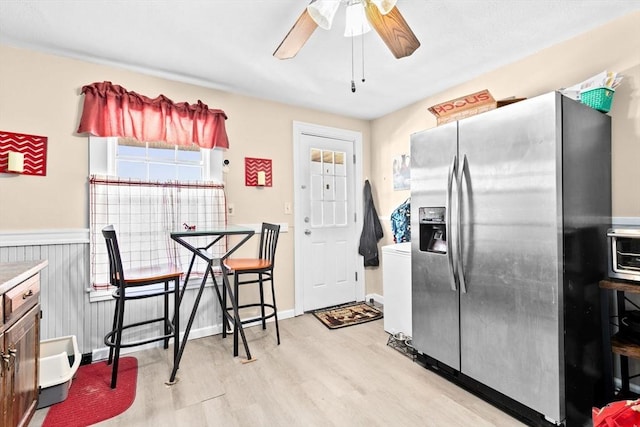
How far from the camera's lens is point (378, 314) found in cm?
350

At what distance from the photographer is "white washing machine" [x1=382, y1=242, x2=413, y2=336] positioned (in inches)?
105

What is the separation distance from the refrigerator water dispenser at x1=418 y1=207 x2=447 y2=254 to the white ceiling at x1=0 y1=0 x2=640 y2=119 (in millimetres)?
1287

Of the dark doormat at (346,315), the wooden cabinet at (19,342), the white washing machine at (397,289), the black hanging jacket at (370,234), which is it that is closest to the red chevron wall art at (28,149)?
the wooden cabinet at (19,342)

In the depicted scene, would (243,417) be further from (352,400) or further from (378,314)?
(378,314)

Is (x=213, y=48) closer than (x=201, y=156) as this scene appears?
Yes

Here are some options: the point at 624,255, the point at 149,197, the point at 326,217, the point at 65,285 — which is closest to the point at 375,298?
the point at 326,217

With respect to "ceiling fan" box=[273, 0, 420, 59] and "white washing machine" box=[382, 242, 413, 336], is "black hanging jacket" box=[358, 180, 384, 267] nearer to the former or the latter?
"white washing machine" box=[382, 242, 413, 336]

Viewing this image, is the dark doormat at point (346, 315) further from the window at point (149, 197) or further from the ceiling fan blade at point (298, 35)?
the ceiling fan blade at point (298, 35)

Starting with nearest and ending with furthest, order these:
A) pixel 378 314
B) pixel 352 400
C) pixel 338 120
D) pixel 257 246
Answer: pixel 352 400
pixel 257 246
pixel 378 314
pixel 338 120

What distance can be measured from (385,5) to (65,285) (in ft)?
9.73

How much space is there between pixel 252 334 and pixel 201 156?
6.01 feet

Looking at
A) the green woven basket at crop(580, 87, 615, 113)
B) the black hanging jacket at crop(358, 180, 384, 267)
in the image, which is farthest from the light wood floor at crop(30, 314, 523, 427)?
the green woven basket at crop(580, 87, 615, 113)

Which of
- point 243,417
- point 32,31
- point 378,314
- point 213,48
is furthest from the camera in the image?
point 378,314

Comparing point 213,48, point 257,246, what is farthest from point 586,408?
point 213,48
